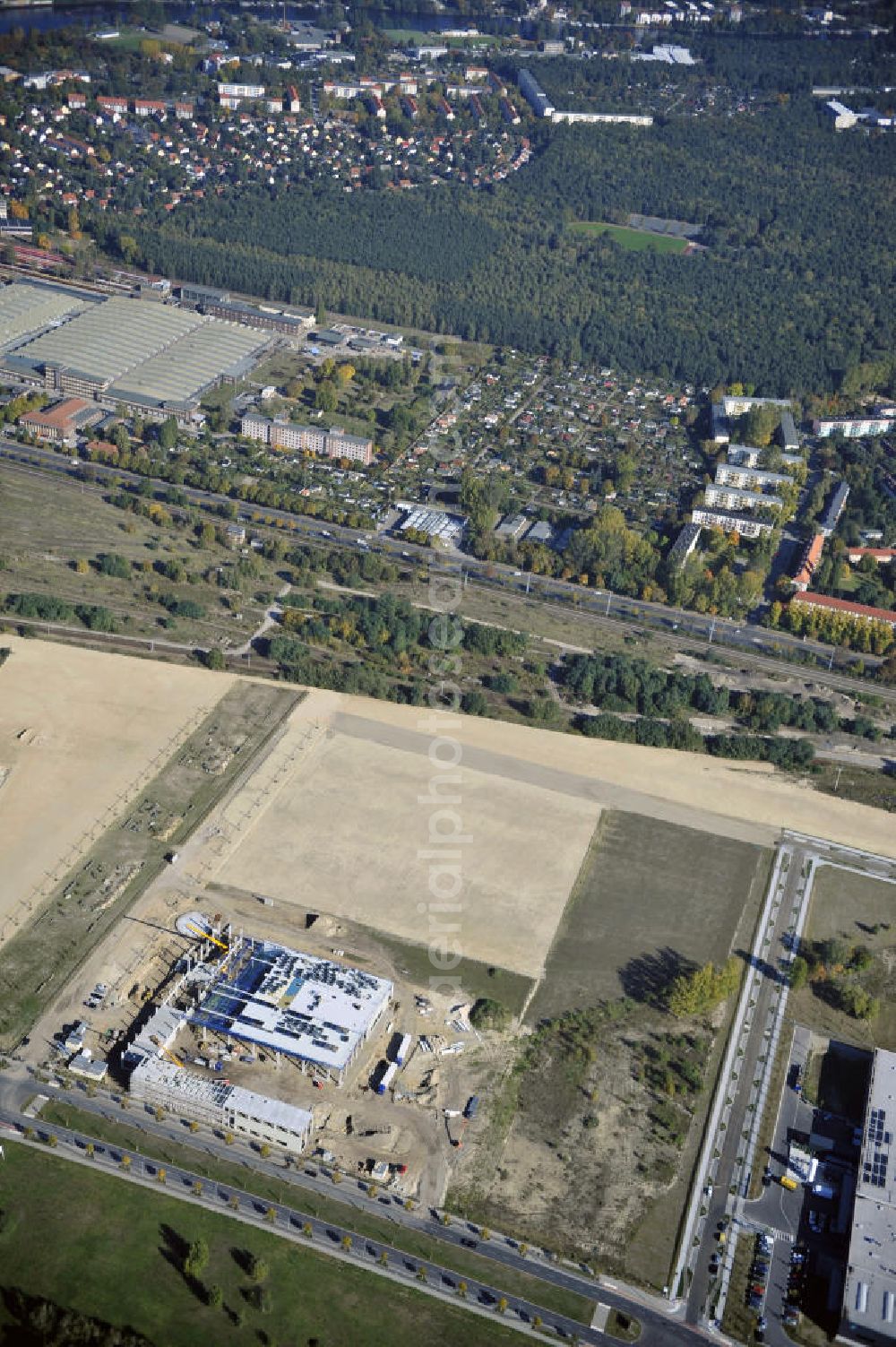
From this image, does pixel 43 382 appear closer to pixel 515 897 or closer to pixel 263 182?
pixel 263 182

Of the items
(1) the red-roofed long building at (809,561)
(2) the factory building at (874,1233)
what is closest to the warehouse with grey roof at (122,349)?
(1) the red-roofed long building at (809,561)

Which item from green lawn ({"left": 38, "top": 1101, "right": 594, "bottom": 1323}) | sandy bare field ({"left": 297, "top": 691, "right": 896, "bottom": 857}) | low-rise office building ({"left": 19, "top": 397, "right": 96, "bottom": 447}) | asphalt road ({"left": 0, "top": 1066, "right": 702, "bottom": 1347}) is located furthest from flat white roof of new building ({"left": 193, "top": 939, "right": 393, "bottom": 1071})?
low-rise office building ({"left": 19, "top": 397, "right": 96, "bottom": 447})

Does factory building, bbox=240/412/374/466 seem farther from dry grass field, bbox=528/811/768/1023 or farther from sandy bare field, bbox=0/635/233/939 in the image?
dry grass field, bbox=528/811/768/1023

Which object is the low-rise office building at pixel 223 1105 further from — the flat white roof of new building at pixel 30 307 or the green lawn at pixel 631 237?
the green lawn at pixel 631 237

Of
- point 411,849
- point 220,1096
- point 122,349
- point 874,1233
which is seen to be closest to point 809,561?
point 411,849

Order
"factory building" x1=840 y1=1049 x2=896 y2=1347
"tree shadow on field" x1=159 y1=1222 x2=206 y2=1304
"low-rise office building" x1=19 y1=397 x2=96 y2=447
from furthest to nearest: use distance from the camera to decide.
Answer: "low-rise office building" x1=19 y1=397 x2=96 y2=447
"tree shadow on field" x1=159 y1=1222 x2=206 y2=1304
"factory building" x1=840 y1=1049 x2=896 y2=1347

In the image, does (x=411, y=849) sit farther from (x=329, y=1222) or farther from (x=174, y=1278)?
(x=174, y=1278)
